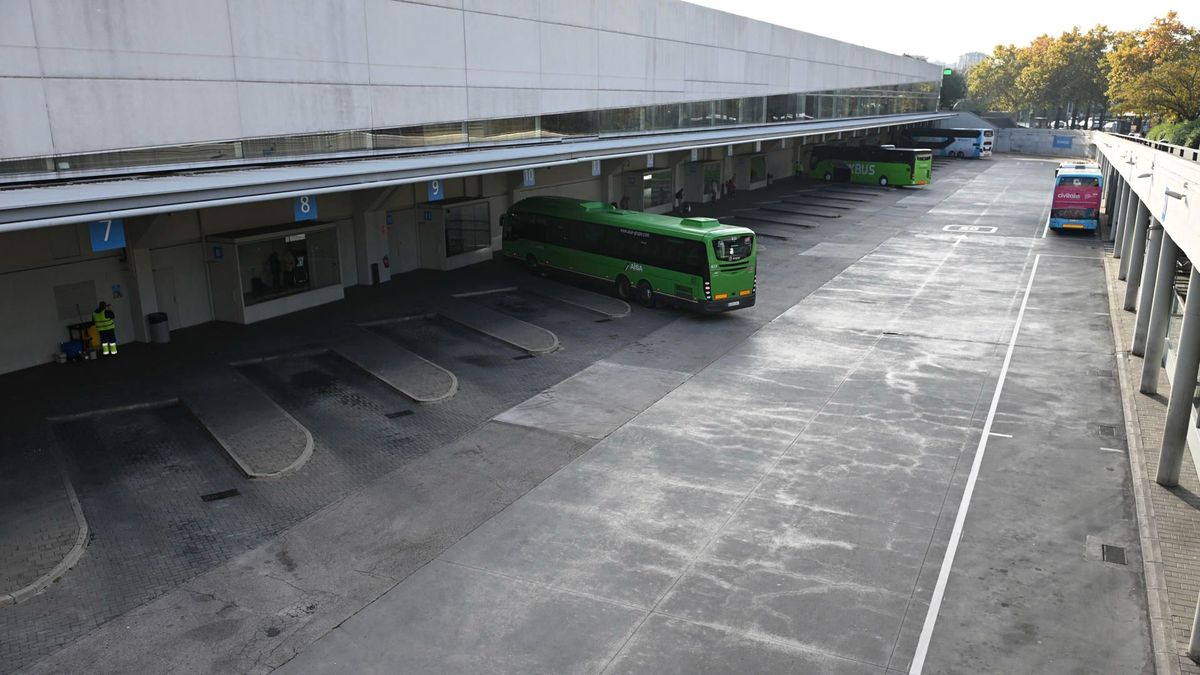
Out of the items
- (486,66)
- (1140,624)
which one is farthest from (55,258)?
(1140,624)

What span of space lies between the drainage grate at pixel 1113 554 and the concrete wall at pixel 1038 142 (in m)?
95.5

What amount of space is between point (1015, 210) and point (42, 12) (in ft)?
160

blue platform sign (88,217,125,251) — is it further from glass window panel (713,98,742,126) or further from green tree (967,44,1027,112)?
green tree (967,44,1027,112)

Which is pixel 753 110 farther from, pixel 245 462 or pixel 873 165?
pixel 245 462

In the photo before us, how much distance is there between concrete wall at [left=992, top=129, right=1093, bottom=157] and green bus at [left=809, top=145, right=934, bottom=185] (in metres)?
43.4

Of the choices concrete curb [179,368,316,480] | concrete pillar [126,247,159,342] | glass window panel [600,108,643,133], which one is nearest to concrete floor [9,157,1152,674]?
concrete curb [179,368,316,480]

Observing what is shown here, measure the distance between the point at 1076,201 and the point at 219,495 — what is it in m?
39.6

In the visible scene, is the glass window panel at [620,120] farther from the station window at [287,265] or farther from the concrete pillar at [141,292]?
the concrete pillar at [141,292]

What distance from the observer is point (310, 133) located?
20500 mm

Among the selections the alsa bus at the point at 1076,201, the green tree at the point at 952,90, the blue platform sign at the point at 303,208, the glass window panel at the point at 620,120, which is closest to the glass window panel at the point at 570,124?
the glass window panel at the point at 620,120

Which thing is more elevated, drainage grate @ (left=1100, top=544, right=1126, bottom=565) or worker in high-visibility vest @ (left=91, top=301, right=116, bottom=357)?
worker in high-visibility vest @ (left=91, top=301, right=116, bottom=357)

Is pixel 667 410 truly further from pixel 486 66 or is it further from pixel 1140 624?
pixel 486 66

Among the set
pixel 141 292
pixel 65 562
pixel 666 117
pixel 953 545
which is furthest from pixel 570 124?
pixel 65 562

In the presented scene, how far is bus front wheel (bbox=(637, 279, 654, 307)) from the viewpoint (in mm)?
26089
